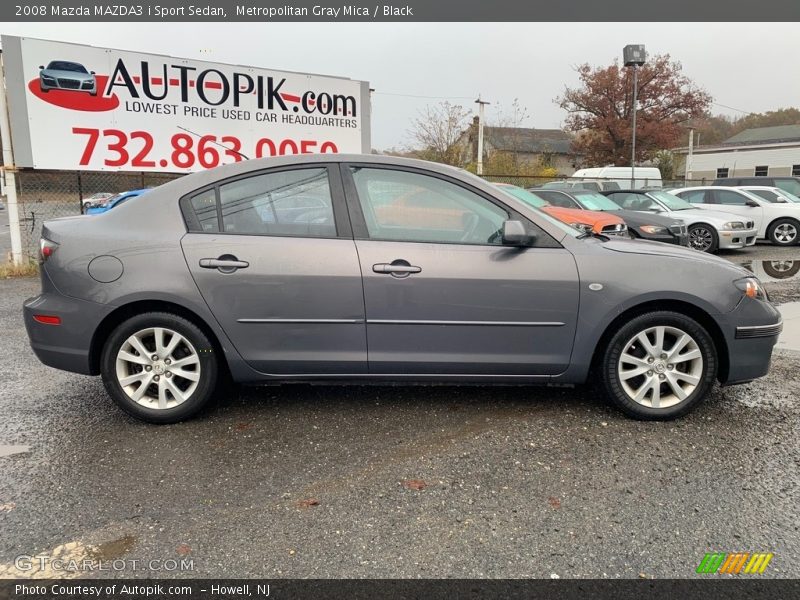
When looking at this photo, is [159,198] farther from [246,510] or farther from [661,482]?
[661,482]

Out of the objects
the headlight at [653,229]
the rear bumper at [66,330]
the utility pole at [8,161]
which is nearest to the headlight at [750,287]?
the rear bumper at [66,330]

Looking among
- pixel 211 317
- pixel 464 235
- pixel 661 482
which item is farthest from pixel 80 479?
pixel 661 482

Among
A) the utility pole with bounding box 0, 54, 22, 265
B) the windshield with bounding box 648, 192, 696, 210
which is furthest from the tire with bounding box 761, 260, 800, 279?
the utility pole with bounding box 0, 54, 22, 265

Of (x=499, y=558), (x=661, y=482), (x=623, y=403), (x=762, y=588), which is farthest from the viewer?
(x=623, y=403)

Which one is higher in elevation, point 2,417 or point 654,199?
point 654,199

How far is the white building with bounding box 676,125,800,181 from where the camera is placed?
42.4 m

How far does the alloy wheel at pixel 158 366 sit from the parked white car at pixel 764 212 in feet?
43.2

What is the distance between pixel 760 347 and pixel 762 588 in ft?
5.87

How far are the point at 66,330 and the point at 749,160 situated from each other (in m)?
52.7

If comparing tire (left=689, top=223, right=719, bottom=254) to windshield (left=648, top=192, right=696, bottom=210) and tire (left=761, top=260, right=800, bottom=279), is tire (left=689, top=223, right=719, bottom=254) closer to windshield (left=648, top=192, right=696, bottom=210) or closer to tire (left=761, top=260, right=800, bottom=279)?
windshield (left=648, top=192, right=696, bottom=210)

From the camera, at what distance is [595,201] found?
11.9 meters

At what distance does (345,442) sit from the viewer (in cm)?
326

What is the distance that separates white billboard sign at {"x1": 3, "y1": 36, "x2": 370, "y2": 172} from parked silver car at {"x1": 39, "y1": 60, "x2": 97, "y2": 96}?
14 millimetres

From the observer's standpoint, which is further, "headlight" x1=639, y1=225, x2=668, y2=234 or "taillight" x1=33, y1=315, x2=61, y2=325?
"headlight" x1=639, y1=225, x2=668, y2=234
